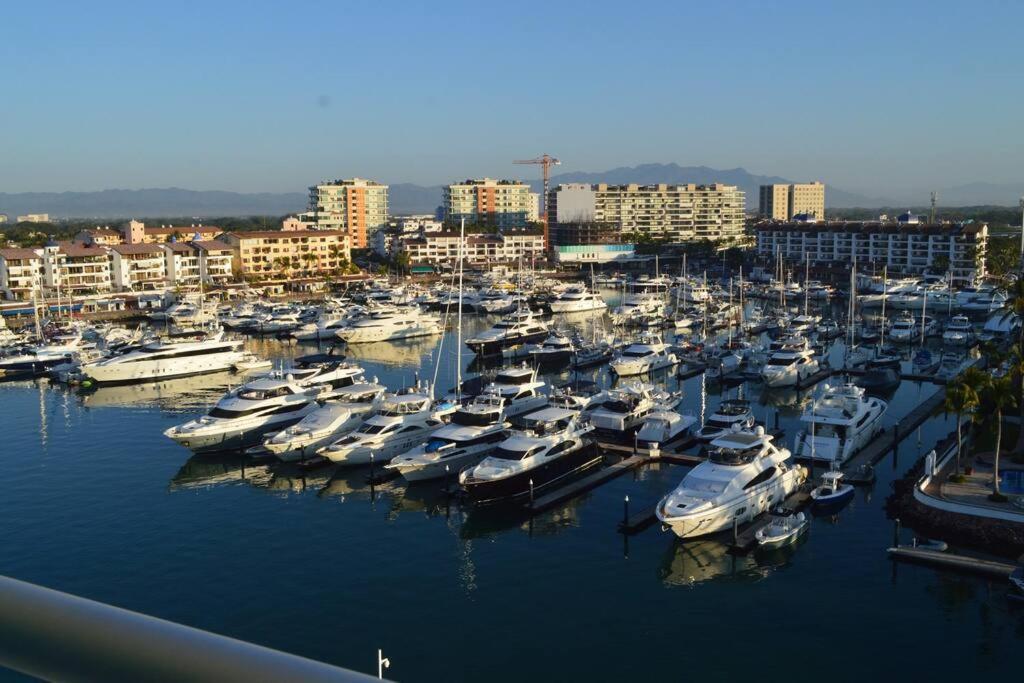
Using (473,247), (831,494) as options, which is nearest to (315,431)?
(831,494)

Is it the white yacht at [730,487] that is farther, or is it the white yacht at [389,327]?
the white yacht at [389,327]

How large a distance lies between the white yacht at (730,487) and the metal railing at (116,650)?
18727mm

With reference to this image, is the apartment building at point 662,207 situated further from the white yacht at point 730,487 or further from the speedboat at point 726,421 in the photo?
the white yacht at point 730,487

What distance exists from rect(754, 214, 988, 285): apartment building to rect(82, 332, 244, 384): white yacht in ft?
209

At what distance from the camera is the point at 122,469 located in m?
26.8

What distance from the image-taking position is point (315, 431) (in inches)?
1079

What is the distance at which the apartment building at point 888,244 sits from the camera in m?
86.4

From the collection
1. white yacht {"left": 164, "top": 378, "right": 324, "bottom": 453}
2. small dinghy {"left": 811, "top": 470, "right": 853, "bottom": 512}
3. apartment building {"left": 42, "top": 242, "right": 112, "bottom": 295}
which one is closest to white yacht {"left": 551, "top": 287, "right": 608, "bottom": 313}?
white yacht {"left": 164, "top": 378, "right": 324, "bottom": 453}

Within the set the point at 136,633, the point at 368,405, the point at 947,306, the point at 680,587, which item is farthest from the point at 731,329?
the point at 136,633

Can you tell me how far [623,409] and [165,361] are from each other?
25819mm

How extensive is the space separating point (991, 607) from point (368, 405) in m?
19.9

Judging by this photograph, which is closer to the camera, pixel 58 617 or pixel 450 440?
pixel 58 617

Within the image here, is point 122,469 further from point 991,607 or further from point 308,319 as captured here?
point 308,319

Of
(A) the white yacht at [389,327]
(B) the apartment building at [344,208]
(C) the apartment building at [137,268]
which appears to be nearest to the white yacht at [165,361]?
(A) the white yacht at [389,327]
